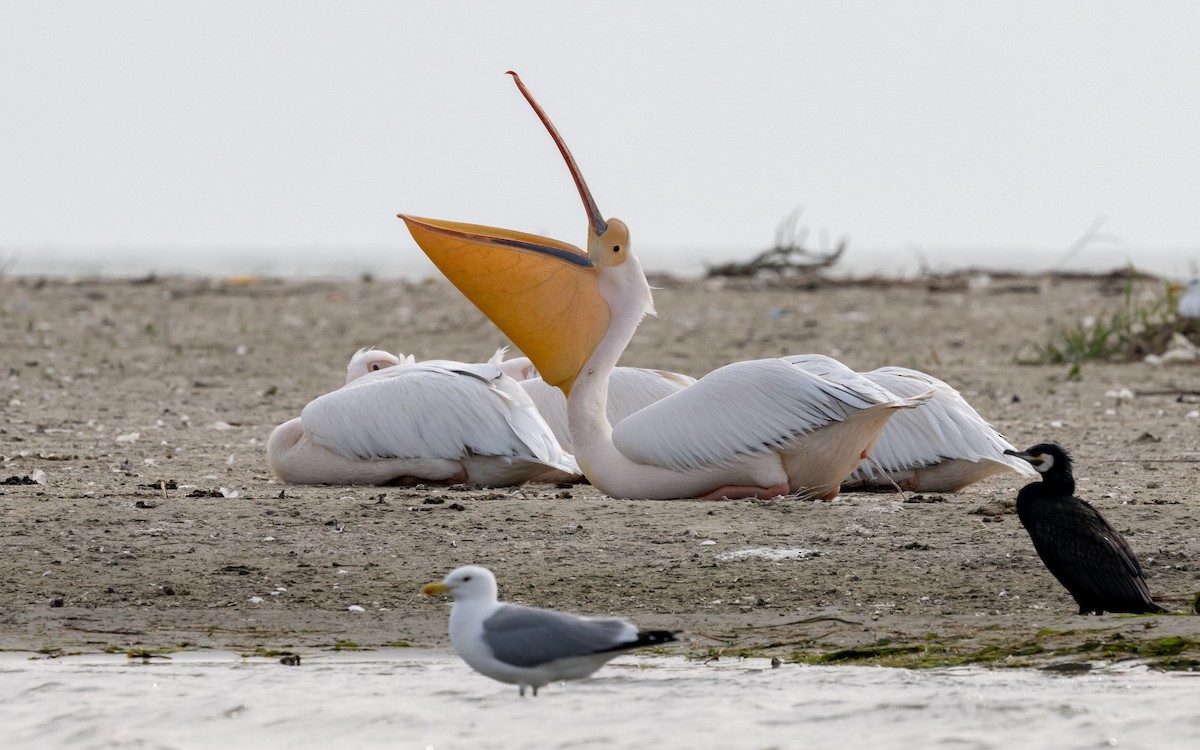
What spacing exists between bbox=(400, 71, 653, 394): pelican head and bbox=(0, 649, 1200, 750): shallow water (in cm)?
184

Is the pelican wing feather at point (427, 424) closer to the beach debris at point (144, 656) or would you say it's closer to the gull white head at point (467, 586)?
the beach debris at point (144, 656)

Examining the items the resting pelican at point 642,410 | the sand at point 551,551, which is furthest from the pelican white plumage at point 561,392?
the resting pelican at point 642,410

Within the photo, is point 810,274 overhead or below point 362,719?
overhead

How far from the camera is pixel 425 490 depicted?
6.11 m

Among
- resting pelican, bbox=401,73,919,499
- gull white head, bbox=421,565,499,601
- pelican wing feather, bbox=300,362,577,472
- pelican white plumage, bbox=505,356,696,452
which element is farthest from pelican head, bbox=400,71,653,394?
gull white head, bbox=421,565,499,601

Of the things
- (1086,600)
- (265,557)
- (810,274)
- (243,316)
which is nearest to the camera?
(1086,600)

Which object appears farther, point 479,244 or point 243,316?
point 243,316

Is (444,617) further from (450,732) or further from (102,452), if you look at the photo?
(102,452)

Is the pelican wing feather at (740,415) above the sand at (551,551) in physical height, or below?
above

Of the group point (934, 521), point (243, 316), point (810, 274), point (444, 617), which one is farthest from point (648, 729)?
point (810, 274)

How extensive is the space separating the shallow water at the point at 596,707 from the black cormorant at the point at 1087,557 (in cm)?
46

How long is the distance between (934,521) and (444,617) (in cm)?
172

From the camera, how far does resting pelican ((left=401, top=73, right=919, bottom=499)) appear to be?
549 cm

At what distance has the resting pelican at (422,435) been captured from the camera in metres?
6.13
